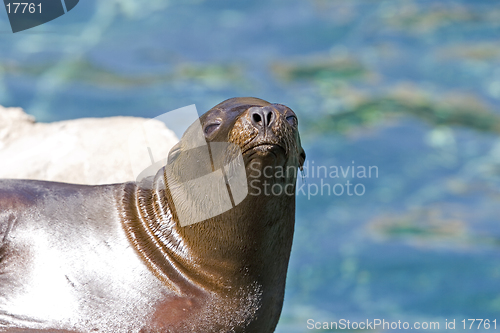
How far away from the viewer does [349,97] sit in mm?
10875

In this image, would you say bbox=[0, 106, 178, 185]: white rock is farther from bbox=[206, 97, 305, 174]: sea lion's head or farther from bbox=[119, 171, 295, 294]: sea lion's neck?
bbox=[206, 97, 305, 174]: sea lion's head

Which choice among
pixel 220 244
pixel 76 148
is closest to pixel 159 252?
pixel 220 244

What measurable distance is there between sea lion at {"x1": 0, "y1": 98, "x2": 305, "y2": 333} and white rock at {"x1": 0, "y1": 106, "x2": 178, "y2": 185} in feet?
5.56

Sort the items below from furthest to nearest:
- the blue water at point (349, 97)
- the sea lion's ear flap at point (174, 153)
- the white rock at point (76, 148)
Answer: the blue water at point (349, 97), the white rock at point (76, 148), the sea lion's ear flap at point (174, 153)

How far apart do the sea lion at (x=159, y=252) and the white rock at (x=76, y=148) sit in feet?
5.56

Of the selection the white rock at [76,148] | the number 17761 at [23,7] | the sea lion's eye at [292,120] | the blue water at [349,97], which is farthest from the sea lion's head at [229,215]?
the number 17761 at [23,7]

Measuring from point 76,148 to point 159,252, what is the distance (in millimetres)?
2692

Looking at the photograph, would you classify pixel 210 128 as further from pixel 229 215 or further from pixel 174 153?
pixel 229 215

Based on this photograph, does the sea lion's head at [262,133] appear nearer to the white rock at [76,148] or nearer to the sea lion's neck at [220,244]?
the sea lion's neck at [220,244]

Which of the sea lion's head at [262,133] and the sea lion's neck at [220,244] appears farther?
the sea lion's neck at [220,244]

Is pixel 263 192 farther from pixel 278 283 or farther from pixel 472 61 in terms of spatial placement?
pixel 472 61

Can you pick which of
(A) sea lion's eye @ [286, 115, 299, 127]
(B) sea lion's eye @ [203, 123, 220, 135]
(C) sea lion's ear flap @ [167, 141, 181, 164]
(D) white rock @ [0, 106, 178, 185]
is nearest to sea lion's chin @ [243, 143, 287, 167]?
(A) sea lion's eye @ [286, 115, 299, 127]

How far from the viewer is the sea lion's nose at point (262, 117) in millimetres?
3586

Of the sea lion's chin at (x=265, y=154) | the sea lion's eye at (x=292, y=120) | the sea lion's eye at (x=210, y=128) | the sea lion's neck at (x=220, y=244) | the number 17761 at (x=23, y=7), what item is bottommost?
the sea lion's neck at (x=220, y=244)
